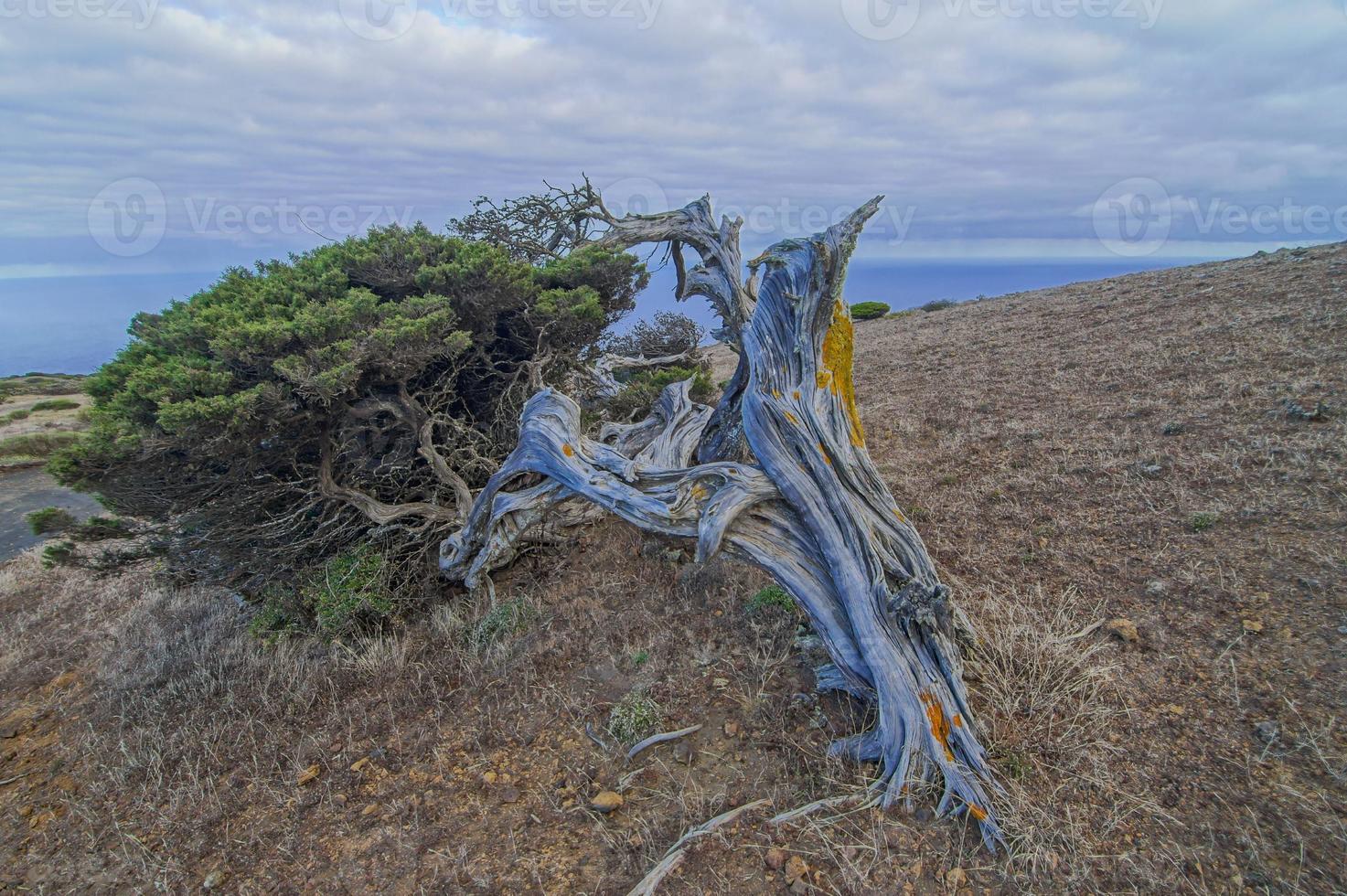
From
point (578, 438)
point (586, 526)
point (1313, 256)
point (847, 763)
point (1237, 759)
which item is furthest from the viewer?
point (1313, 256)

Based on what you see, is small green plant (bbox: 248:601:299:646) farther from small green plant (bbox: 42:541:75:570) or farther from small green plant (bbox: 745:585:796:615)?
small green plant (bbox: 745:585:796:615)

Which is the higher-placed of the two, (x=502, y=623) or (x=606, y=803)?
(x=502, y=623)

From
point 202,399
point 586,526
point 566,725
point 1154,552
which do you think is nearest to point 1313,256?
point 1154,552

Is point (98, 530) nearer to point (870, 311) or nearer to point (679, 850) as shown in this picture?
point (679, 850)

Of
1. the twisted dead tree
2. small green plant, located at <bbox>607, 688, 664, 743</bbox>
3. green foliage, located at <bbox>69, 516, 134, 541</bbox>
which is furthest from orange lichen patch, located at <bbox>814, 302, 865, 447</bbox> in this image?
green foliage, located at <bbox>69, 516, 134, 541</bbox>

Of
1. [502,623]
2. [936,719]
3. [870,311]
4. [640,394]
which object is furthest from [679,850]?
[870,311]

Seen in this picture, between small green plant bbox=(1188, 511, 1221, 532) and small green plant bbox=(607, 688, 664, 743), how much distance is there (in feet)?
16.1

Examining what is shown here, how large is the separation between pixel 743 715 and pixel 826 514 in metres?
1.51

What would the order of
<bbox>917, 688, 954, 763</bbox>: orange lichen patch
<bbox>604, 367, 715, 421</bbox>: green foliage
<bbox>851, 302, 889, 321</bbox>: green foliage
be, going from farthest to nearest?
<bbox>851, 302, 889, 321</bbox>: green foliage, <bbox>604, 367, 715, 421</bbox>: green foliage, <bbox>917, 688, 954, 763</bbox>: orange lichen patch

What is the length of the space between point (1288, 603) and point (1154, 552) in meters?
0.94

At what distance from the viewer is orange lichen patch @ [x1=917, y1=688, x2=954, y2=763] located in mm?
3504

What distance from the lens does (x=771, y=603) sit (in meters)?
5.27

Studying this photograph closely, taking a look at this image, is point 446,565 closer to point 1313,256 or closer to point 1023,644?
point 1023,644

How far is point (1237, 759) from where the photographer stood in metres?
3.34
